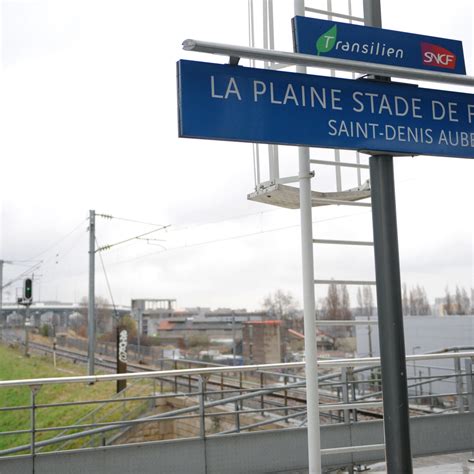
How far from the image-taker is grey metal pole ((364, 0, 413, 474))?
3.18 m

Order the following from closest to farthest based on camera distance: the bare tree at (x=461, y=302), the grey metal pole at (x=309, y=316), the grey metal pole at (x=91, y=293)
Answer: the grey metal pole at (x=309, y=316)
the grey metal pole at (x=91, y=293)
the bare tree at (x=461, y=302)

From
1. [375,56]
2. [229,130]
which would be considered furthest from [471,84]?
[229,130]

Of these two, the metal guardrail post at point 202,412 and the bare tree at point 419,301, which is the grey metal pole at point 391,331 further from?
the bare tree at point 419,301

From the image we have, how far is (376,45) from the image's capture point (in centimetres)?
335

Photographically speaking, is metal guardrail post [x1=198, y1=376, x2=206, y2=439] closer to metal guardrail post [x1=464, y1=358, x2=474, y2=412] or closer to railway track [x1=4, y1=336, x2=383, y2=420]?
railway track [x1=4, y1=336, x2=383, y2=420]

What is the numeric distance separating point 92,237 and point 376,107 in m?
26.8

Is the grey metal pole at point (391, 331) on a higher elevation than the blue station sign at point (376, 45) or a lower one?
lower

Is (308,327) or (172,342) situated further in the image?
(172,342)

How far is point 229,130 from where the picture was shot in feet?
9.43

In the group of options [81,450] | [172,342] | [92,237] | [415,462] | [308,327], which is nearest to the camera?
[308,327]

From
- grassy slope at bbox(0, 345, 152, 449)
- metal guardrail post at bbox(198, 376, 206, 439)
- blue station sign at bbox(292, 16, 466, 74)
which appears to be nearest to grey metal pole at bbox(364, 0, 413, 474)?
blue station sign at bbox(292, 16, 466, 74)

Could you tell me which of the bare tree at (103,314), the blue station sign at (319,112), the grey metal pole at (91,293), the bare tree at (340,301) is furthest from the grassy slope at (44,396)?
the bare tree at (103,314)

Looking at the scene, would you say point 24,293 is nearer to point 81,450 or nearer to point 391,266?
point 81,450

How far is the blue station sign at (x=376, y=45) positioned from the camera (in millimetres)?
3203
